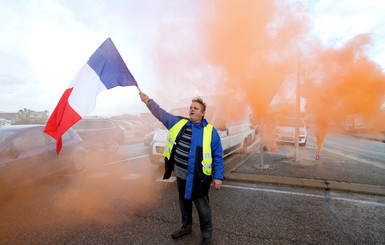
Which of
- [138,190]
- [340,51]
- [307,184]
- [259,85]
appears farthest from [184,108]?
[340,51]

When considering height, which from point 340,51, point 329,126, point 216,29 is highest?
point 216,29

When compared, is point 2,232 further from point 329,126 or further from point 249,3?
point 329,126

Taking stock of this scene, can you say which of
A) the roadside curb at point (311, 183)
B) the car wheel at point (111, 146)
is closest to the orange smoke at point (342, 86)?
the roadside curb at point (311, 183)

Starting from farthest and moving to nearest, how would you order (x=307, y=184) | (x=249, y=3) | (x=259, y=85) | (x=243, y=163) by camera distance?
(x=243, y=163) < (x=259, y=85) < (x=249, y=3) < (x=307, y=184)

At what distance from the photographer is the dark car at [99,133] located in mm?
8961

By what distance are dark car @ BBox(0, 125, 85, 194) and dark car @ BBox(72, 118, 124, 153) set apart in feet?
9.74

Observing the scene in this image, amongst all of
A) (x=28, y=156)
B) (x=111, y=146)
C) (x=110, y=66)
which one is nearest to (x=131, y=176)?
(x=28, y=156)

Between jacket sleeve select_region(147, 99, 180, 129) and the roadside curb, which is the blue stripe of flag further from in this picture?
the roadside curb

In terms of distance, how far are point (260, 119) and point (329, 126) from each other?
2378 mm

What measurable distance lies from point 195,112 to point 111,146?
8.68 metres

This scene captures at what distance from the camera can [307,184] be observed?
16.4 feet

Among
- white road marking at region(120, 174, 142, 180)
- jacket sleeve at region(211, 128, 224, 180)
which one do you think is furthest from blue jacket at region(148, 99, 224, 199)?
white road marking at region(120, 174, 142, 180)

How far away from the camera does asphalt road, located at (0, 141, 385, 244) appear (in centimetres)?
291

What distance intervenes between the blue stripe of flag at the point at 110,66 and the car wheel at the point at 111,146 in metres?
7.28
